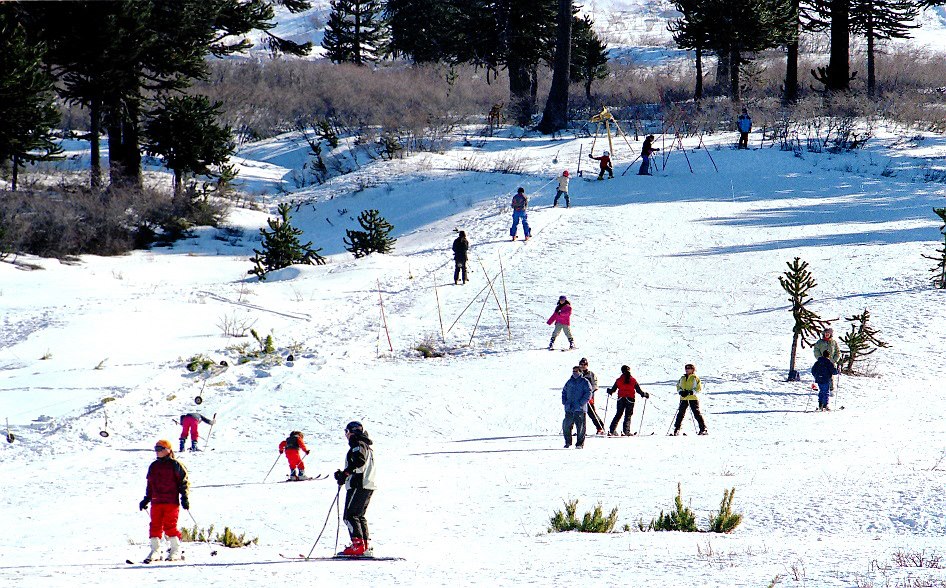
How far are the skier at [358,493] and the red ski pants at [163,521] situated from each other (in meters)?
1.61

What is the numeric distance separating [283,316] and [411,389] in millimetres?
5228

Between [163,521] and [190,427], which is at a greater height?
[163,521]

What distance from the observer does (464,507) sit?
36.1ft

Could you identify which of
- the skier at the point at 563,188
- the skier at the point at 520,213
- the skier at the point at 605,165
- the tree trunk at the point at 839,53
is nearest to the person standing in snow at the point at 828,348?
the skier at the point at 520,213

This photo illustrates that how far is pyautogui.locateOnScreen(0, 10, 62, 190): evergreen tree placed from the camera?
1009 inches

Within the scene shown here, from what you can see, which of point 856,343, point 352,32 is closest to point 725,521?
point 856,343

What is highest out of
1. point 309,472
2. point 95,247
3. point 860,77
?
point 860,77

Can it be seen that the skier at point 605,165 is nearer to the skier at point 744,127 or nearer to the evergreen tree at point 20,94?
the skier at point 744,127

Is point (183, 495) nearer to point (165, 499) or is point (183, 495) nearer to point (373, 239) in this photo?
point (165, 499)

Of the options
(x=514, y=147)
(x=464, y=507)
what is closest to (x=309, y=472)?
(x=464, y=507)

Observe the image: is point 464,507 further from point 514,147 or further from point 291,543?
point 514,147

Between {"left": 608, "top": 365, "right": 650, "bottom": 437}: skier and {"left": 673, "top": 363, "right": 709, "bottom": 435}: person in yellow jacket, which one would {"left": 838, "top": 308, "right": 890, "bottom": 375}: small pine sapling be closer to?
{"left": 673, "top": 363, "right": 709, "bottom": 435}: person in yellow jacket

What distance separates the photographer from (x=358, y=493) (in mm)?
9344

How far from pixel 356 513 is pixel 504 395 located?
26.1 ft
